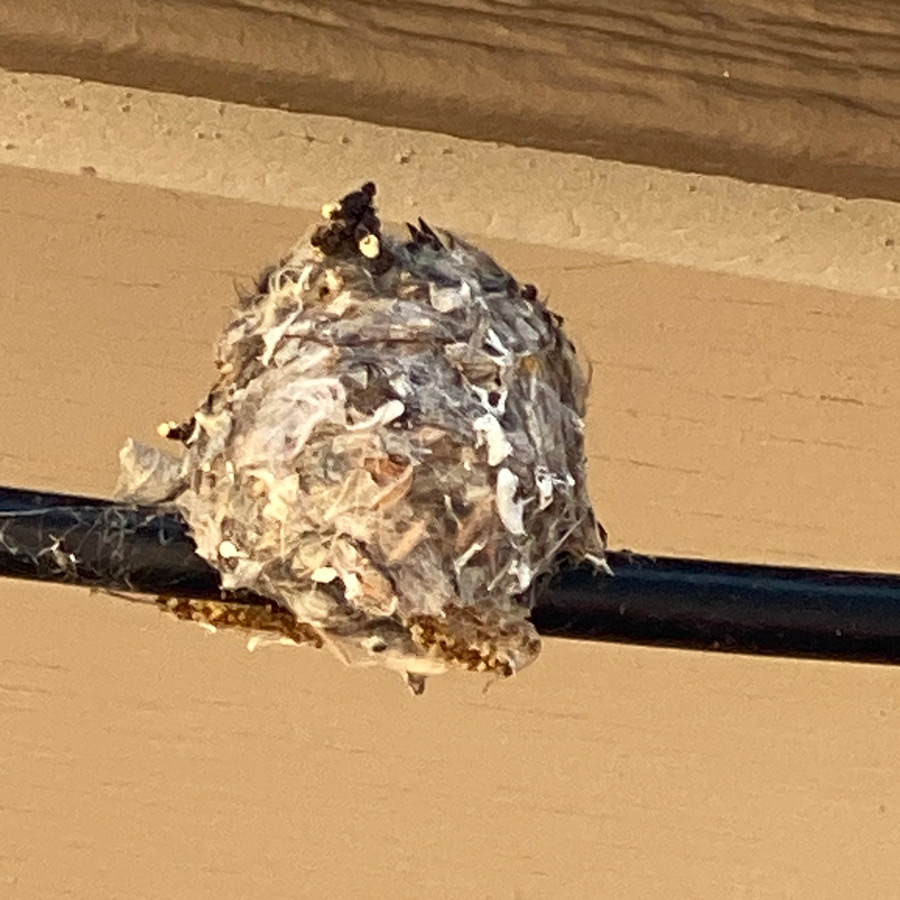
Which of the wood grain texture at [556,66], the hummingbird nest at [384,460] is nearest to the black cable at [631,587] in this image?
the hummingbird nest at [384,460]

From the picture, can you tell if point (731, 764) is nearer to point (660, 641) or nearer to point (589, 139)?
point (589, 139)

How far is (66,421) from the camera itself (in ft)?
3.72

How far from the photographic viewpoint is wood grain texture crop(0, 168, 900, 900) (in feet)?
3.77

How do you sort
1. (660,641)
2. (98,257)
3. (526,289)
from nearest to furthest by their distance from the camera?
(660,641)
(526,289)
(98,257)

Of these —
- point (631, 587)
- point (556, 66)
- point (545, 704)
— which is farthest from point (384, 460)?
point (545, 704)

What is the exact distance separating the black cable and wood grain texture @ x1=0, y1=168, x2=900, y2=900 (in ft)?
1.84

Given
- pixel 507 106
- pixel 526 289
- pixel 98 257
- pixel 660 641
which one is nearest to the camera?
pixel 660 641

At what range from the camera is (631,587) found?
58cm

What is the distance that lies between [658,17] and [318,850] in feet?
1.88

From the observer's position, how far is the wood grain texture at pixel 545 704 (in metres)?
1.15

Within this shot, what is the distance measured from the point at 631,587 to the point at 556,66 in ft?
1.66

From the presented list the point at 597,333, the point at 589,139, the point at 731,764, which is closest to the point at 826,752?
the point at 731,764

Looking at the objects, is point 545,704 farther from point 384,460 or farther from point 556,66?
point 384,460

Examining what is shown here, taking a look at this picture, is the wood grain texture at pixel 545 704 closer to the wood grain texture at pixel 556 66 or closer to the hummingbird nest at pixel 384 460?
the wood grain texture at pixel 556 66
